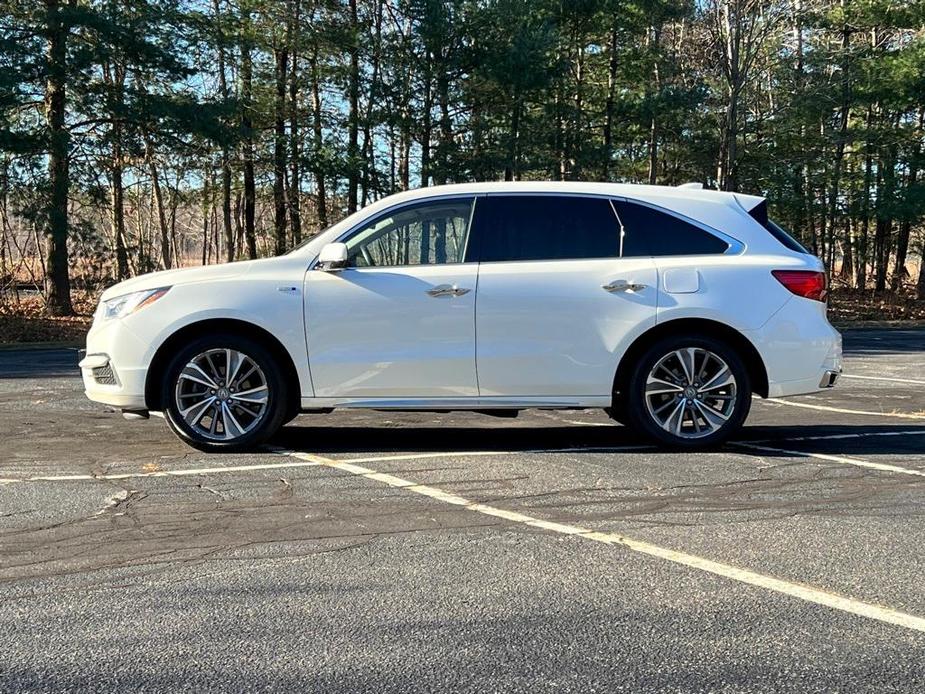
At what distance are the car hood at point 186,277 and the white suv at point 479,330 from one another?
0.01 meters

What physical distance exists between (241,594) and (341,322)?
2919 millimetres

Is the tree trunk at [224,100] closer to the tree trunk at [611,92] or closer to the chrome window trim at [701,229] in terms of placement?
the tree trunk at [611,92]

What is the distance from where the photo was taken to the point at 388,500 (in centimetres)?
510

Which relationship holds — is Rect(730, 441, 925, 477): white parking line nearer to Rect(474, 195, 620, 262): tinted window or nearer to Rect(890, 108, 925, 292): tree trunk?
Rect(474, 195, 620, 262): tinted window

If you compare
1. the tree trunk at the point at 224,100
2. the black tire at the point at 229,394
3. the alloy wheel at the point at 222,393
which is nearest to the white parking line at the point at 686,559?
the black tire at the point at 229,394

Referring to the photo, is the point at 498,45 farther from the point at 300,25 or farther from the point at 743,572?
the point at 743,572

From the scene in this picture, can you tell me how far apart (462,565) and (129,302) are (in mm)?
3557

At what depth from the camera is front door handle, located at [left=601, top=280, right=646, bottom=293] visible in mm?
6363

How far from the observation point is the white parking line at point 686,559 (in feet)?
11.4

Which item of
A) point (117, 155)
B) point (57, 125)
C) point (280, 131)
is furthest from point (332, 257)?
point (280, 131)

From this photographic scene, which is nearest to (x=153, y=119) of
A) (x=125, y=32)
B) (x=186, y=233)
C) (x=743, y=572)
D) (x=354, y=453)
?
(x=125, y=32)

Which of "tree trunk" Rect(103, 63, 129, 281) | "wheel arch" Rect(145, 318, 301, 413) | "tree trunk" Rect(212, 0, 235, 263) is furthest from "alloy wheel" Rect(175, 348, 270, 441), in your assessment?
"tree trunk" Rect(103, 63, 129, 281)

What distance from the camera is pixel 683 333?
6469mm

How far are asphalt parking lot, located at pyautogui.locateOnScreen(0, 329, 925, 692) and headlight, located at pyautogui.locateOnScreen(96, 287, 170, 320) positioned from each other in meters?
0.98
